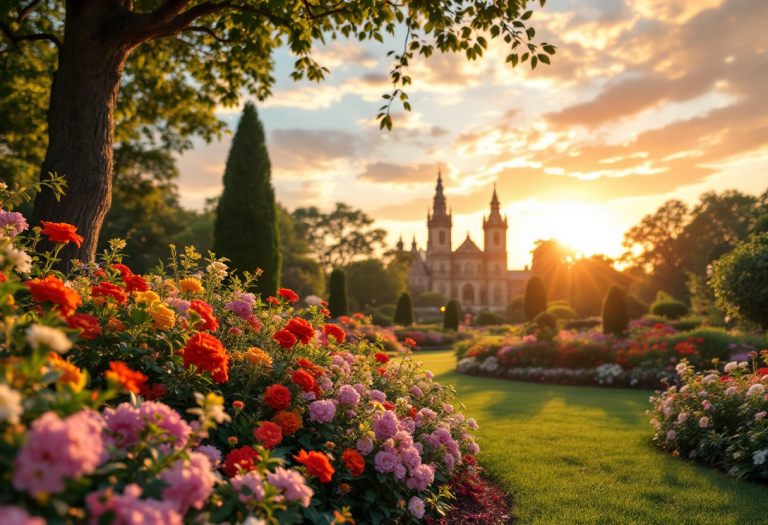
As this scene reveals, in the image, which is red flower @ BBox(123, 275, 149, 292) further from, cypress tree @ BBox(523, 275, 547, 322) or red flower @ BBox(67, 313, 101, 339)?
cypress tree @ BBox(523, 275, 547, 322)

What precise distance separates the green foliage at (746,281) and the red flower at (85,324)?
9.94m

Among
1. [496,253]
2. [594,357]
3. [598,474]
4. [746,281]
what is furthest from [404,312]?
[496,253]

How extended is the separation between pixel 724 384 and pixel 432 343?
60.3 feet

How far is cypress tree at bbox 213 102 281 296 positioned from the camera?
14.1 meters

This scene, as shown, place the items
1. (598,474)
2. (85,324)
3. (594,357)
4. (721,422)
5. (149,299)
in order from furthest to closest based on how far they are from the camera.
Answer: (594,357) < (721,422) < (598,474) < (149,299) < (85,324)

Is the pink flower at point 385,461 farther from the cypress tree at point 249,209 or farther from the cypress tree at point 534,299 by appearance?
the cypress tree at point 534,299

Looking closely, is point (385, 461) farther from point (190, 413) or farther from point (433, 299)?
point (433, 299)

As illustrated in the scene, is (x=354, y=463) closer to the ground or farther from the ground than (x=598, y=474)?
farther from the ground

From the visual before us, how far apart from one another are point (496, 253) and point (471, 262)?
4.13 metres

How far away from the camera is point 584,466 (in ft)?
15.2

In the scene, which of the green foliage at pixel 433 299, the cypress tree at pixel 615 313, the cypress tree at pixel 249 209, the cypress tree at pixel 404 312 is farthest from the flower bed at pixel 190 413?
the green foliage at pixel 433 299

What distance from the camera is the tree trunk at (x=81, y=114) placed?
4805mm

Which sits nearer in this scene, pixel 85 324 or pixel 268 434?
pixel 268 434

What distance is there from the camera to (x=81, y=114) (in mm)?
4844
